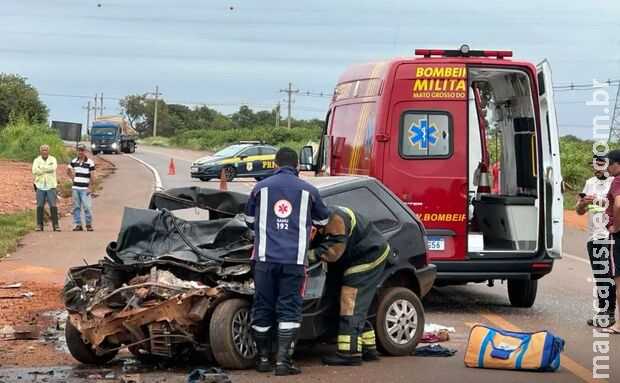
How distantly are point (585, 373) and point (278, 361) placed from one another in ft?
8.15

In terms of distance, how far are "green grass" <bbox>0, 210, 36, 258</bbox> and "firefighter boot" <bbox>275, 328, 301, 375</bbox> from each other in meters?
9.11

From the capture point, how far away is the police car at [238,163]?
36.0 meters

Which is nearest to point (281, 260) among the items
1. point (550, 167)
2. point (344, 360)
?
point (344, 360)

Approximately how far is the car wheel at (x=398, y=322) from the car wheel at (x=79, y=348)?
7.49 feet

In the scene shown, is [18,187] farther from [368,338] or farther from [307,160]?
[368,338]

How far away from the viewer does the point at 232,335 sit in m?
7.20

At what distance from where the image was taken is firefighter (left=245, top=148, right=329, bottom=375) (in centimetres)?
723

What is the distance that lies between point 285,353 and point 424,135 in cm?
399

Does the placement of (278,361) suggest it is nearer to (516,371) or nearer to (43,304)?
(516,371)

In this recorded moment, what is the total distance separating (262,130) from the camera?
85250mm

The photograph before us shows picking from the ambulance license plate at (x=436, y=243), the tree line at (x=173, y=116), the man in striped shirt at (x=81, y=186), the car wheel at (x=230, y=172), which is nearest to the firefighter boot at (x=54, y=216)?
the man in striped shirt at (x=81, y=186)

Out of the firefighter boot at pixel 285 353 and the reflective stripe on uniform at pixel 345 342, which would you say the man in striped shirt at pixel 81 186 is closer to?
the reflective stripe on uniform at pixel 345 342

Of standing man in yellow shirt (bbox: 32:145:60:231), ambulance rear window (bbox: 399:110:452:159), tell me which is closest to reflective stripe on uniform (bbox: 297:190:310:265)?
ambulance rear window (bbox: 399:110:452:159)

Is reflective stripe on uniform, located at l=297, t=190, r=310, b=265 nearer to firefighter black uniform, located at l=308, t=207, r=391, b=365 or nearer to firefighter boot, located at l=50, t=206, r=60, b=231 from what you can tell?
firefighter black uniform, located at l=308, t=207, r=391, b=365
